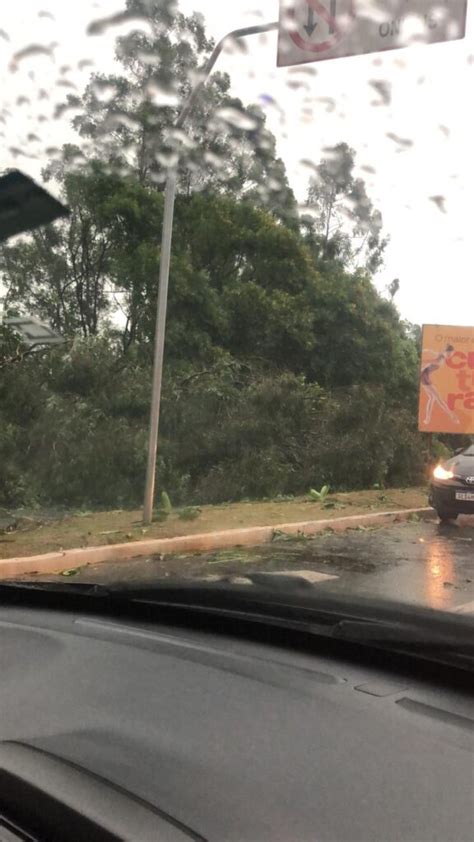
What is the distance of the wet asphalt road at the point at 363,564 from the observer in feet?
23.0

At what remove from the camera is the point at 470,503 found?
12.3 m

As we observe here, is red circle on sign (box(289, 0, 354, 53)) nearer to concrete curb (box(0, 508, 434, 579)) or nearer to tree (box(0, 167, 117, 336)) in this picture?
concrete curb (box(0, 508, 434, 579))

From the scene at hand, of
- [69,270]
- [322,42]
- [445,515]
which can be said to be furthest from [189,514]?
[69,270]

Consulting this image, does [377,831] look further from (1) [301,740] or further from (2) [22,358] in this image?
(2) [22,358]

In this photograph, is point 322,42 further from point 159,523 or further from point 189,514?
point 189,514

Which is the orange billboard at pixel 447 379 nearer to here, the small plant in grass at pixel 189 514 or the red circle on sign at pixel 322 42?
the small plant in grass at pixel 189 514

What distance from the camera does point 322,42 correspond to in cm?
672

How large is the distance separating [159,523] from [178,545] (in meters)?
2.12

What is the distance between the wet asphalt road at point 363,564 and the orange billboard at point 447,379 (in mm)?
8151

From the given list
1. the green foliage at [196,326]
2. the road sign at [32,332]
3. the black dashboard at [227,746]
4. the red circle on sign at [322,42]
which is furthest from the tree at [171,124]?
the black dashboard at [227,746]

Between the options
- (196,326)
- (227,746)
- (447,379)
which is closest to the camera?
(227,746)

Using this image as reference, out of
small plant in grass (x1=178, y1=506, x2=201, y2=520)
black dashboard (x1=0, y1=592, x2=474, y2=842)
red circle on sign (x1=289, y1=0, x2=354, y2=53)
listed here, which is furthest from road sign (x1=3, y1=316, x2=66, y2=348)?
black dashboard (x1=0, y1=592, x2=474, y2=842)

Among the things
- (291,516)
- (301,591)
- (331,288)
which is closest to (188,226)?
(331,288)

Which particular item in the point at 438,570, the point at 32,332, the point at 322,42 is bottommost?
the point at 438,570
